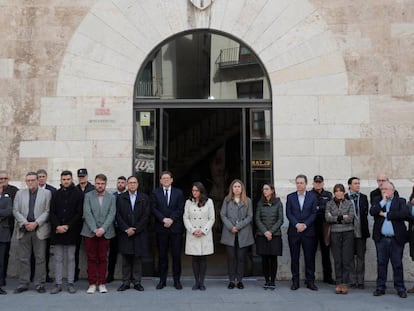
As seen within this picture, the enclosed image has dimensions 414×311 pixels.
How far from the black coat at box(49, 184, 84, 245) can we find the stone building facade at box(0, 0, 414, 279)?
4.39 ft

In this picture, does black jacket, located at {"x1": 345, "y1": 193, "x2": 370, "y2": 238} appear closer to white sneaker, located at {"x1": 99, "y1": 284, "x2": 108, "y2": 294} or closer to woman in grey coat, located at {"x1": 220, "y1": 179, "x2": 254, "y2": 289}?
woman in grey coat, located at {"x1": 220, "y1": 179, "x2": 254, "y2": 289}

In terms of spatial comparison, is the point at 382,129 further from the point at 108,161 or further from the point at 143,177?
the point at 108,161

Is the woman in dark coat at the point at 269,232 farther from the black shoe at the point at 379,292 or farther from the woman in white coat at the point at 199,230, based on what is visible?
the black shoe at the point at 379,292

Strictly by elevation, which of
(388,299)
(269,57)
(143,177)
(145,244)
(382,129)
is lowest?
(388,299)

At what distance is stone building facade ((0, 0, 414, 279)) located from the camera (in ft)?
29.0

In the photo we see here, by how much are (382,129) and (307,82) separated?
70.7 inches

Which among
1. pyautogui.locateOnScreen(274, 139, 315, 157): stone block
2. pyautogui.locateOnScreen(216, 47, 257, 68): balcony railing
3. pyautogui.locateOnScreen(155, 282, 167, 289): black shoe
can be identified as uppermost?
pyautogui.locateOnScreen(216, 47, 257, 68): balcony railing

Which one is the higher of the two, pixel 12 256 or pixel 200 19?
pixel 200 19

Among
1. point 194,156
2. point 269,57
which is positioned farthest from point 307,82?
point 194,156

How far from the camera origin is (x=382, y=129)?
8836 mm

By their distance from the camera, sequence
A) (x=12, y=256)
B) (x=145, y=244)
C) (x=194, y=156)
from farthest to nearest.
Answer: (x=194, y=156) < (x=12, y=256) < (x=145, y=244)

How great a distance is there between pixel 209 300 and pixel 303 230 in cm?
211

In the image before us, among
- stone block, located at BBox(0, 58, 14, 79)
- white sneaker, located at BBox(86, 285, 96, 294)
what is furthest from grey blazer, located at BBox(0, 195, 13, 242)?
stone block, located at BBox(0, 58, 14, 79)

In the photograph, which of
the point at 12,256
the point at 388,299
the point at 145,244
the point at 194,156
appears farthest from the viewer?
the point at 194,156
